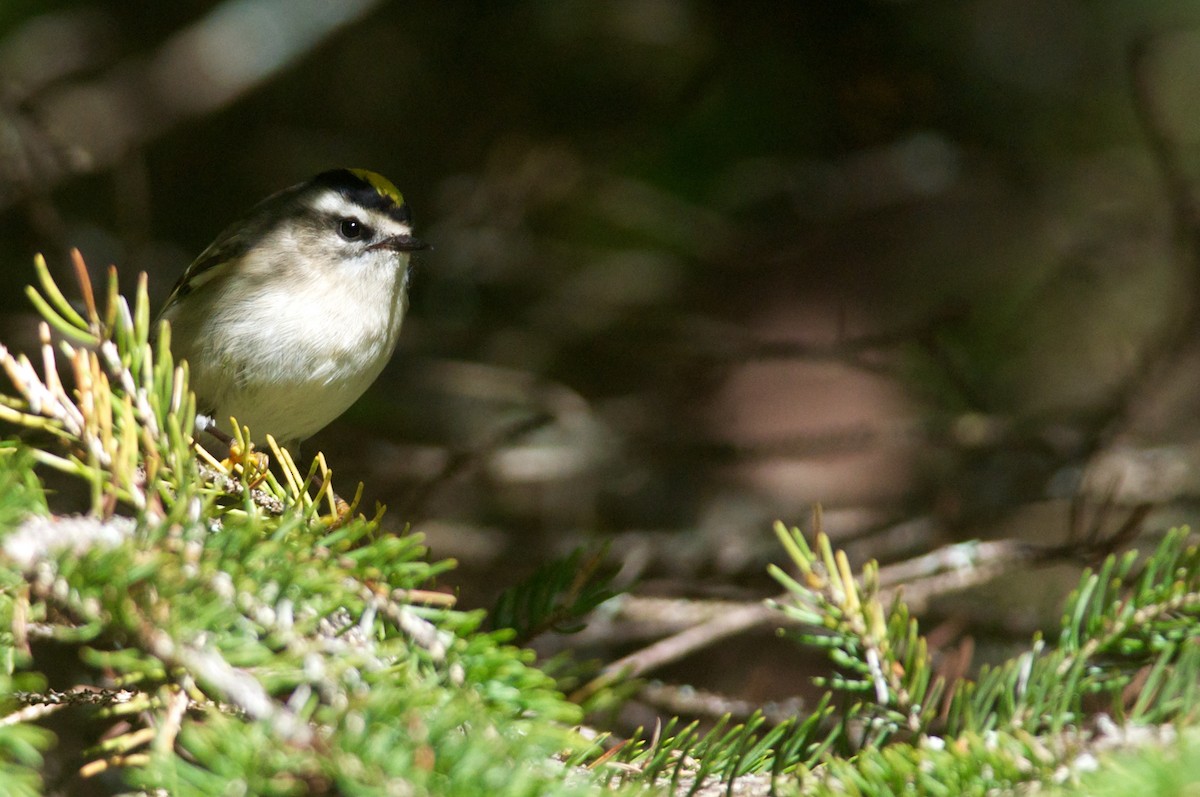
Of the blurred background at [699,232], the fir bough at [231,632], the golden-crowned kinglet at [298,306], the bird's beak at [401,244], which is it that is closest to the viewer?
the fir bough at [231,632]

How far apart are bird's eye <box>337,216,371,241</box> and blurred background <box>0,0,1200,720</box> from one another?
528mm

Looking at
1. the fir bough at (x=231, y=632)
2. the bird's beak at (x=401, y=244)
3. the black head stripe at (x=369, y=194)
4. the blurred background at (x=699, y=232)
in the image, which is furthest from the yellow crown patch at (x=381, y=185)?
the fir bough at (x=231, y=632)

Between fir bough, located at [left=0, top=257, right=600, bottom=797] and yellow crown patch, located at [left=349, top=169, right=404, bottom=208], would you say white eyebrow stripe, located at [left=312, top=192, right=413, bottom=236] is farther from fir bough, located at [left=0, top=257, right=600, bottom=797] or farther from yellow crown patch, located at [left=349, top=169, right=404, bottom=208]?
fir bough, located at [left=0, top=257, right=600, bottom=797]

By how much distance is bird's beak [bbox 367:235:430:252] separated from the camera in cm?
224

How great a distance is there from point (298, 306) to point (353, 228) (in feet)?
1.01

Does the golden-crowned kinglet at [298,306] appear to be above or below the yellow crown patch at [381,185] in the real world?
below

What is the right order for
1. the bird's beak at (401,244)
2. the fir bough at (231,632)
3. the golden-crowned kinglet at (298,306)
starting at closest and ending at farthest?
the fir bough at (231,632) < the golden-crowned kinglet at (298,306) < the bird's beak at (401,244)

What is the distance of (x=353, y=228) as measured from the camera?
2.31 m

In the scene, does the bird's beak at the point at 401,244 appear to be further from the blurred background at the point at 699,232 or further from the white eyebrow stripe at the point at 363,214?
the blurred background at the point at 699,232

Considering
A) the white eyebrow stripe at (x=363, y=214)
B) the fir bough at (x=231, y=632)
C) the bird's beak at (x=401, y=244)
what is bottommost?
the fir bough at (x=231, y=632)

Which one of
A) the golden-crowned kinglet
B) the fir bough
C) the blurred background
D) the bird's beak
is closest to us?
the fir bough

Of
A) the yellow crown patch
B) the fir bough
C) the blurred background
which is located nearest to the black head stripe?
the yellow crown patch

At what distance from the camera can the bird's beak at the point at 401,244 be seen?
2.24 meters

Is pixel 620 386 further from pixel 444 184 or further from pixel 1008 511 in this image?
pixel 1008 511
